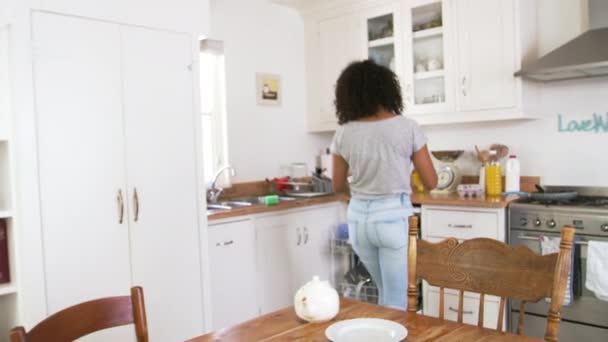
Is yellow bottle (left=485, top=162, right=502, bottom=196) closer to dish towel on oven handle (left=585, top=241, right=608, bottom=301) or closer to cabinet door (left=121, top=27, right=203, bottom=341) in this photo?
dish towel on oven handle (left=585, top=241, right=608, bottom=301)

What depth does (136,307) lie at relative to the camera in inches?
51.3

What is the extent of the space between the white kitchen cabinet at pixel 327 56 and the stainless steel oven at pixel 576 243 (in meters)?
1.55

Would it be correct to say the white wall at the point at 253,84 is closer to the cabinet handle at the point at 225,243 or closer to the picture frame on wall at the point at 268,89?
the picture frame on wall at the point at 268,89

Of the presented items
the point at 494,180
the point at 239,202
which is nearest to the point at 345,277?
the point at 239,202

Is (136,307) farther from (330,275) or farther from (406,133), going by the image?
(330,275)

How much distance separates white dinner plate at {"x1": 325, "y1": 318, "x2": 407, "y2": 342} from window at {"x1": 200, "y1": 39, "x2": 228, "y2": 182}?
7.22ft

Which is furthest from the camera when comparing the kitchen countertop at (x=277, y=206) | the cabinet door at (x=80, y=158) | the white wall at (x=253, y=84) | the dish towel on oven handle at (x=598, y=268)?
the white wall at (x=253, y=84)

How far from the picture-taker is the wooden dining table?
120cm

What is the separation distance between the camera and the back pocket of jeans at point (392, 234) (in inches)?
86.7

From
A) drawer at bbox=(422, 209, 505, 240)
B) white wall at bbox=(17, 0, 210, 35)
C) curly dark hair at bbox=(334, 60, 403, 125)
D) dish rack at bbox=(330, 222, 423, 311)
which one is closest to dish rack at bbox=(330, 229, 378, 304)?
dish rack at bbox=(330, 222, 423, 311)

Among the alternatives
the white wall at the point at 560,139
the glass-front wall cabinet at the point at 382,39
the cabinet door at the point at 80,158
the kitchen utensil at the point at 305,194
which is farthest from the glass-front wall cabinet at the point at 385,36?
the cabinet door at the point at 80,158

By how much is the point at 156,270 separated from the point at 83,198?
47 centimetres

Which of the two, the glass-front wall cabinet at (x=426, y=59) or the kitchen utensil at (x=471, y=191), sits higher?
the glass-front wall cabinet at (x=426, y=59)

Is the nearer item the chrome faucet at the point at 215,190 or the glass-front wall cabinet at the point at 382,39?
the chrome faucet at the point at 215,190
